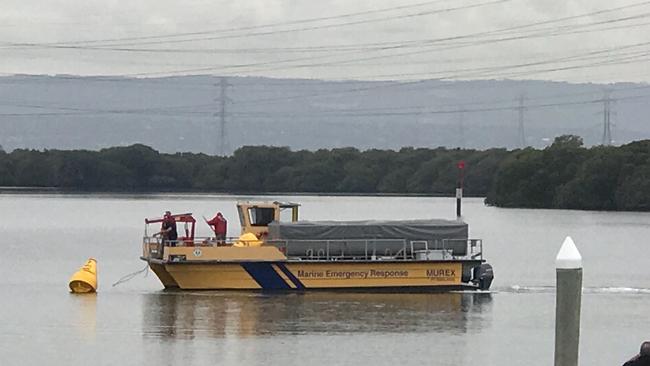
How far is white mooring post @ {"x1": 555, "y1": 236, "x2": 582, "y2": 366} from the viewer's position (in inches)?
709

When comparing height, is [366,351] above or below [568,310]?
below

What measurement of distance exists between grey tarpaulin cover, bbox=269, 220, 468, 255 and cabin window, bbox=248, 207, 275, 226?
1379 millimetres

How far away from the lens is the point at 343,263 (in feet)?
164

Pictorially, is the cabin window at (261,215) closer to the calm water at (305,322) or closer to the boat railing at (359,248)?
the boat railing at (359,248)

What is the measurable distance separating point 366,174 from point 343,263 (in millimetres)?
134328

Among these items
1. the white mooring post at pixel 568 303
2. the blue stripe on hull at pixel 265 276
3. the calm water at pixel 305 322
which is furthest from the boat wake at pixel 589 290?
the white mooring post at pixel 568 303

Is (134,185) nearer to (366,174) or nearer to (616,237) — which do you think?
(366,174)

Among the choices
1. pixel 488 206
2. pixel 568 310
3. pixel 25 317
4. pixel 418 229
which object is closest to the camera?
pixel 568 310

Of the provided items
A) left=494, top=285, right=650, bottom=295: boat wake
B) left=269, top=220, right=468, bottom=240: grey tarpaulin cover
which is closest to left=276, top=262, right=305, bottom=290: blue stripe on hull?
left=269, top=220, right=468, bottom=240: grey tarpaulin cover

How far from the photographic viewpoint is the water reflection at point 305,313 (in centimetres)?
4322

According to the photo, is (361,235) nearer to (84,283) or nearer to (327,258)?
(327,258)

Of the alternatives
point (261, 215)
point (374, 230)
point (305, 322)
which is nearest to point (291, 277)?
point (374, 230)

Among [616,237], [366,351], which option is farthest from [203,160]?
[366,351]

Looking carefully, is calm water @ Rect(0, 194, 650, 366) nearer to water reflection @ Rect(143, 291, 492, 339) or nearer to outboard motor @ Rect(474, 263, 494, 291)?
water reflection @ Rect(143, 291, 492, 339)
